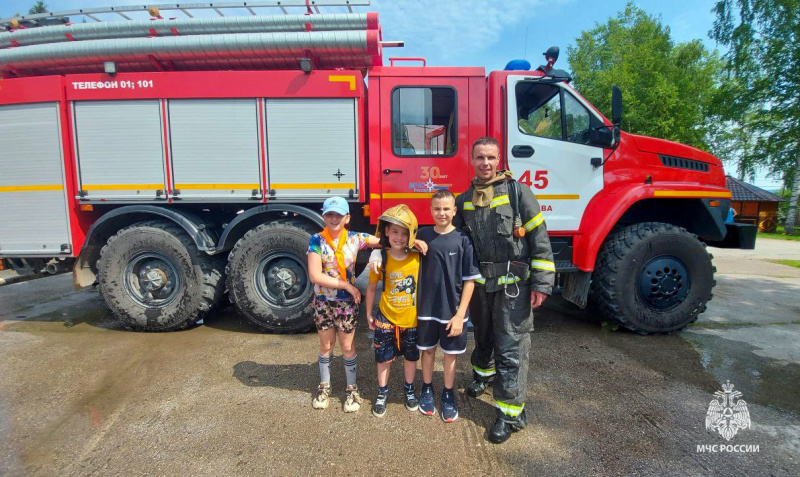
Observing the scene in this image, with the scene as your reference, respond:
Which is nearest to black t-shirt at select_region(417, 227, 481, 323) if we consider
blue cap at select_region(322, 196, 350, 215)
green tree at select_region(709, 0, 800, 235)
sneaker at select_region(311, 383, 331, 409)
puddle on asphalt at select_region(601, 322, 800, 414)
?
blue cap at select_region(322, 196, 350, 215)

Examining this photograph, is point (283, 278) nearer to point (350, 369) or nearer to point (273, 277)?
point (273, 277)

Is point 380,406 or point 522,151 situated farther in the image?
point 522,151

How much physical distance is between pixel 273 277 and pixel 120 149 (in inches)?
82.4

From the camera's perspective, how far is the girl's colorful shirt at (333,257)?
8.41 ft

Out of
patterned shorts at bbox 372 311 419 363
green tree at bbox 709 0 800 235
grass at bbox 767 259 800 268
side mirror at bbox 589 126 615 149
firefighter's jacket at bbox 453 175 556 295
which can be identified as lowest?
grass at bbox 767 259 800 268

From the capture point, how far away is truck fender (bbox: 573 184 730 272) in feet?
12.1

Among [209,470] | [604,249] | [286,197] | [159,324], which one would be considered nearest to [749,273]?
[604,249]

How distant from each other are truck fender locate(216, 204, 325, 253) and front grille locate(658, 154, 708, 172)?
3.83 meters

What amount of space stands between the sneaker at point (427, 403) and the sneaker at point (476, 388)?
37cm

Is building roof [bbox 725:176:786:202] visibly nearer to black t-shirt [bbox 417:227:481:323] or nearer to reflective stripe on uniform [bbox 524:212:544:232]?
reflective stripe on uniform [bbox 524:212:544:232]

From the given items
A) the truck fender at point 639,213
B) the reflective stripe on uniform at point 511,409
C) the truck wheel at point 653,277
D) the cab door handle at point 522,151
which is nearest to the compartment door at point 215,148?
the cab door handle at point 522,151

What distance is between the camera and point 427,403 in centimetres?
255

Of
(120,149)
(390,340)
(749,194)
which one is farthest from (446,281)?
(749,194)

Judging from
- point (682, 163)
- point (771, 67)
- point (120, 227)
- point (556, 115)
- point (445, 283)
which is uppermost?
point (771, 67)
